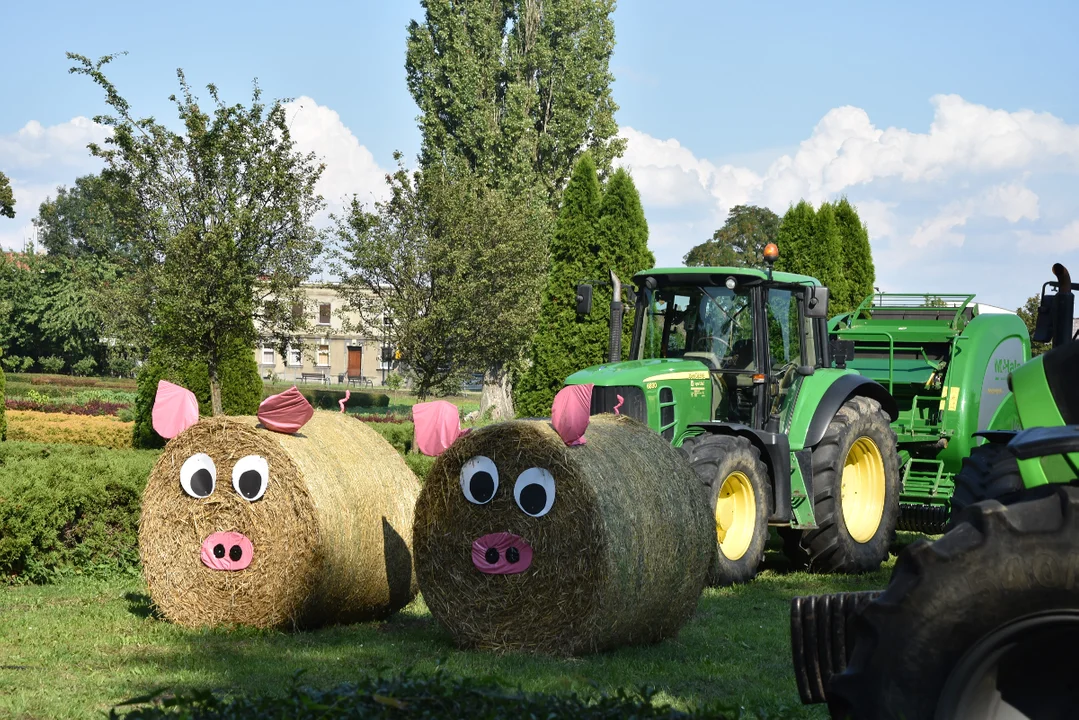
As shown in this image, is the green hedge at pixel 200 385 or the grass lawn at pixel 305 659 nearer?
the grass lawn at pixel 305 659

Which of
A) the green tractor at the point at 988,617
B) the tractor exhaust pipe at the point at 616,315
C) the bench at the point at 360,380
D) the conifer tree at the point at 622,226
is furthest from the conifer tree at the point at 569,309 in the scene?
the bench at the point at 360,380

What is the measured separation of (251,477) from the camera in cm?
756

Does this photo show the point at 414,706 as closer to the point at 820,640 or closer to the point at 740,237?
the point at 820,640

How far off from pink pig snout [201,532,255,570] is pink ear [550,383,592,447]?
7.26ft

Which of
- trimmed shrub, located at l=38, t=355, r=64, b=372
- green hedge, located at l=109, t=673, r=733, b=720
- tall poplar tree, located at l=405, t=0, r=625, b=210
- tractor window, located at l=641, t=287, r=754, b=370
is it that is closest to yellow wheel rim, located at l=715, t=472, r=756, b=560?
tractor window, located at l=641, t=287, r=754, b=370

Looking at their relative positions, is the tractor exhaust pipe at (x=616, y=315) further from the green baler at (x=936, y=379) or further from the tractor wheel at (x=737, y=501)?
the green baler at (x=936, y=379)

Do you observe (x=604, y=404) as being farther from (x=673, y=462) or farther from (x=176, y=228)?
(x=176, y=228)

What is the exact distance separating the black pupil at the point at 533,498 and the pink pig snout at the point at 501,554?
0.18 metres

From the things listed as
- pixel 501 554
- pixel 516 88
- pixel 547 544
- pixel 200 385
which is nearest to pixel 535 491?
pixel 547 544

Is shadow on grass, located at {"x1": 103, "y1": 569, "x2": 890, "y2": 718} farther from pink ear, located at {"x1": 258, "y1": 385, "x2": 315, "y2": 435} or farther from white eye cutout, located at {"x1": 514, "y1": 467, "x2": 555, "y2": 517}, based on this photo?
pink ear, located at {"x1": 258, "y1": 385, "x2": 315, "y2": 435}

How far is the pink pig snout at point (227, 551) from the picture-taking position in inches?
298

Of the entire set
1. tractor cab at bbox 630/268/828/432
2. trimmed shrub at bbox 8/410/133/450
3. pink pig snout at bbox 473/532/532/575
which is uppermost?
tractor cab at bbox 630/268/828/432

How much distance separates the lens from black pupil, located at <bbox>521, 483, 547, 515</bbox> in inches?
271

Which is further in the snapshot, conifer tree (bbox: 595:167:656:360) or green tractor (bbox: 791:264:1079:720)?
conifer tree (bbox: 595:167:656:360)
